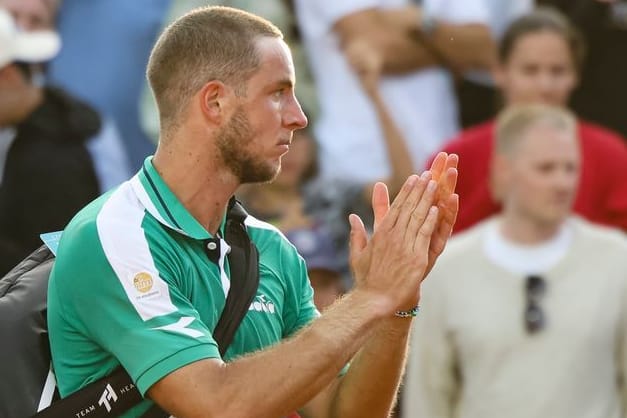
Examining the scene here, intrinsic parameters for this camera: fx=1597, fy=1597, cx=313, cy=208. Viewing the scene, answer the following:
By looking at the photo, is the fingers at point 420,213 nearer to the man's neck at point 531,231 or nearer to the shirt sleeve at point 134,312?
the shirt sleeve at point 134,312

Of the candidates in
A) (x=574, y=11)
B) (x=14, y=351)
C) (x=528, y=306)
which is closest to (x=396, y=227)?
(x=14, y=351)

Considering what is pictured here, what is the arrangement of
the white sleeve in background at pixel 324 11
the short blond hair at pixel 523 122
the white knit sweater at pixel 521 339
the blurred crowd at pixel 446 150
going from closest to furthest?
the white knit sweater at pixel 521 339
the blurred crowd at pixel 446 150
the short blond hair at pixel 523 122
the white sleeve in background at pixel 324 11

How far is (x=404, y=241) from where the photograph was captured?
12.8 ft

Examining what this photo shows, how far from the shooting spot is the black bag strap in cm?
388

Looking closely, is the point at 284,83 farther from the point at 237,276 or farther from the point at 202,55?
the point at 237,276

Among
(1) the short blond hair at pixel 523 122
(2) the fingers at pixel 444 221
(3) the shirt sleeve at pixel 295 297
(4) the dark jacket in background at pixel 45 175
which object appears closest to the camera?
(2) the fingers at pixel 444 221

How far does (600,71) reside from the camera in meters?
7.84

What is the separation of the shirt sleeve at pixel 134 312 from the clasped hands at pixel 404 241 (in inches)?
16.7

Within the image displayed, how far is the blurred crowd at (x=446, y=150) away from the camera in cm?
660

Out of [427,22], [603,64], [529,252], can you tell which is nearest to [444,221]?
[529,252]

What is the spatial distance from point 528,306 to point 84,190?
199 centimetres

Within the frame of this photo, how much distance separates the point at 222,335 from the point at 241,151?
0.47 meters

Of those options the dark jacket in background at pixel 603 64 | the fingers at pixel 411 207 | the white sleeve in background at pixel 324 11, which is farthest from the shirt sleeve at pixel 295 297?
the dark jacket in background at pixel 603 64

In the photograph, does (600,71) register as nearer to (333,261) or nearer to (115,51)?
(333,261)
